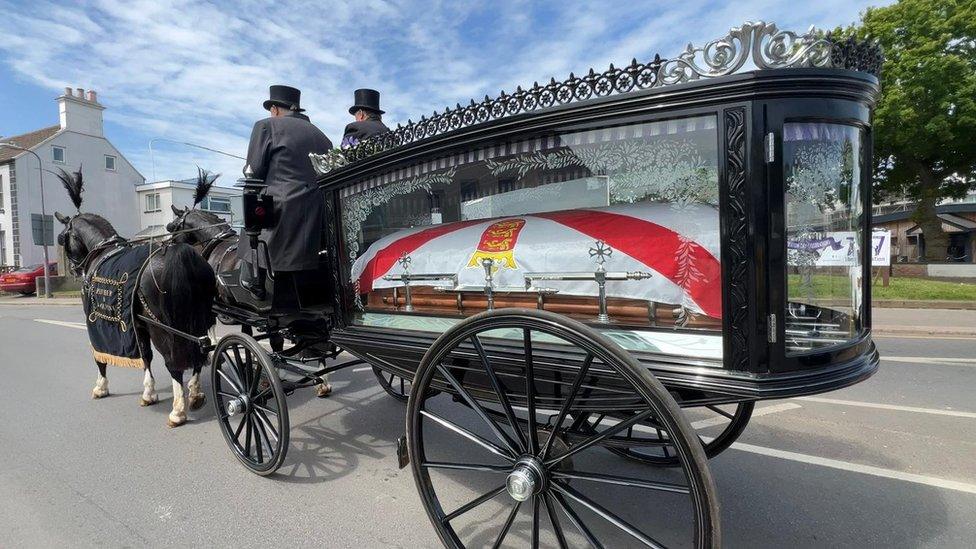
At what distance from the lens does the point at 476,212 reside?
8.91ft

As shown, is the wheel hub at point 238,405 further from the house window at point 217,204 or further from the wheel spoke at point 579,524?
the house window at point 217,204

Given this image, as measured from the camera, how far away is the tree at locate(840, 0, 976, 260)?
1520cm

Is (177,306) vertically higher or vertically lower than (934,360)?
higher

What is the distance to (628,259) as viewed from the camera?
224 cm

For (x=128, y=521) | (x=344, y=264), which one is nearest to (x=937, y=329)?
(x=344, y=264)

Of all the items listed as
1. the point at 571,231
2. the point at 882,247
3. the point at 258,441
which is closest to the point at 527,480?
the point at 571,231

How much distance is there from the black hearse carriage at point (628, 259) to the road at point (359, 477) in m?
0.52

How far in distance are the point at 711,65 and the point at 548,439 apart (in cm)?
153

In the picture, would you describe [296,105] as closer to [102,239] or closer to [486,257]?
[486,257]

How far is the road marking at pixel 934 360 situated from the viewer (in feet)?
19.5

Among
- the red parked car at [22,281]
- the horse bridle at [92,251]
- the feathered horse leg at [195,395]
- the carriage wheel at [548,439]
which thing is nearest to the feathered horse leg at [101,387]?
the horse bridle at [92,251]

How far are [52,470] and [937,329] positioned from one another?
10.8m

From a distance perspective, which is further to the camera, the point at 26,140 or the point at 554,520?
the point at 26,140

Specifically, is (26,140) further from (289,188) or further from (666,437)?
(666,437)
